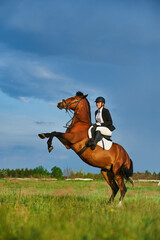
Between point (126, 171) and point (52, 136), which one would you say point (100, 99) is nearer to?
point (52, 136)

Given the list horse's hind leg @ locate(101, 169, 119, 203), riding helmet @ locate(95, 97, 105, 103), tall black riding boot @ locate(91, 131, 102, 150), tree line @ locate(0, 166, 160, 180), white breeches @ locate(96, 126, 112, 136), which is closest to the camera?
tall black riding boot @ locate(91, 131, 102, 150)

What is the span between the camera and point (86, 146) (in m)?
7.89

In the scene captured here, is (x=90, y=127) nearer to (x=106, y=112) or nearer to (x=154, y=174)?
(x=106, y=112)

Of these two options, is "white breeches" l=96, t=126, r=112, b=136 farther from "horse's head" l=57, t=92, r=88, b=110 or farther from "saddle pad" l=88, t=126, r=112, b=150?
"horse's head" l=57, t=92, r=88, b=110

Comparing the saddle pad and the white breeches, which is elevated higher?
the white breeches

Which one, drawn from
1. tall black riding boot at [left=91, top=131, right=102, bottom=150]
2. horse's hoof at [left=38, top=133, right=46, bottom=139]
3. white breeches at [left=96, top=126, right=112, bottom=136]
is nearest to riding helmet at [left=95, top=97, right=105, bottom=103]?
white breeches at [left=96, top=126, right=112, bottom=136]

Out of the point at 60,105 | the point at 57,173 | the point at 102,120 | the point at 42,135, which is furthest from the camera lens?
the point at 57,173

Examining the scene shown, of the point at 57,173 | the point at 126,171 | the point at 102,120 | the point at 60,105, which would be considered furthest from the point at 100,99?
the point at 57,173

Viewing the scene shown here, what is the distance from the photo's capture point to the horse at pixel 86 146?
25.7 feet

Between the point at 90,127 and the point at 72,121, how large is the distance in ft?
1.88

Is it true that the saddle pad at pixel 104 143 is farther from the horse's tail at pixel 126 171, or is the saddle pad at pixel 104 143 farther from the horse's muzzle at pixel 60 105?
the horse's muzzle at pixel 60 105

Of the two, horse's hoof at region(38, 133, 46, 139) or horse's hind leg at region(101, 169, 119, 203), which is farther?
horse's hind leg at region(101, 169, 119, 203)

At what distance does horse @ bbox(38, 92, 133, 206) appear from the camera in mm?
7844

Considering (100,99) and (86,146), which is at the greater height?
(100,99)
